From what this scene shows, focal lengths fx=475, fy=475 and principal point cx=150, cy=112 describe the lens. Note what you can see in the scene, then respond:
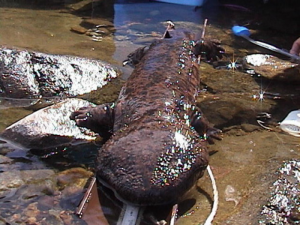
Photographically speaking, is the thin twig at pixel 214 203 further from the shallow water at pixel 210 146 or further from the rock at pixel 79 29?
the rock at pixel 79 29

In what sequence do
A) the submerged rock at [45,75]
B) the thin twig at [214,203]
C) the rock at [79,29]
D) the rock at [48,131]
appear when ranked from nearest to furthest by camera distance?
the thin twig at [214,203], the rock at [48,131], the submerged rock at [45,75], the rock at [79,29]

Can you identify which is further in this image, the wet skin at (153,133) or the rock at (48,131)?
the rock at (48,131)

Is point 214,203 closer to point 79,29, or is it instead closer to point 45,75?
point 45,75

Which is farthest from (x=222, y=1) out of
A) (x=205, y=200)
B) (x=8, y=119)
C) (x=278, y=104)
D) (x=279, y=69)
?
(x=205, y=200)

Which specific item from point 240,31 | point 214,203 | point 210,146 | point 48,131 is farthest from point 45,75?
point 240,31

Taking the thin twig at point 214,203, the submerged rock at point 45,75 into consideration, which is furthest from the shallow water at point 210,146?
the submerged rock at point 45,75

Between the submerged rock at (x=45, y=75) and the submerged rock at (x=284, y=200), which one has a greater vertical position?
the submerged rock at (x=284, y=200)
